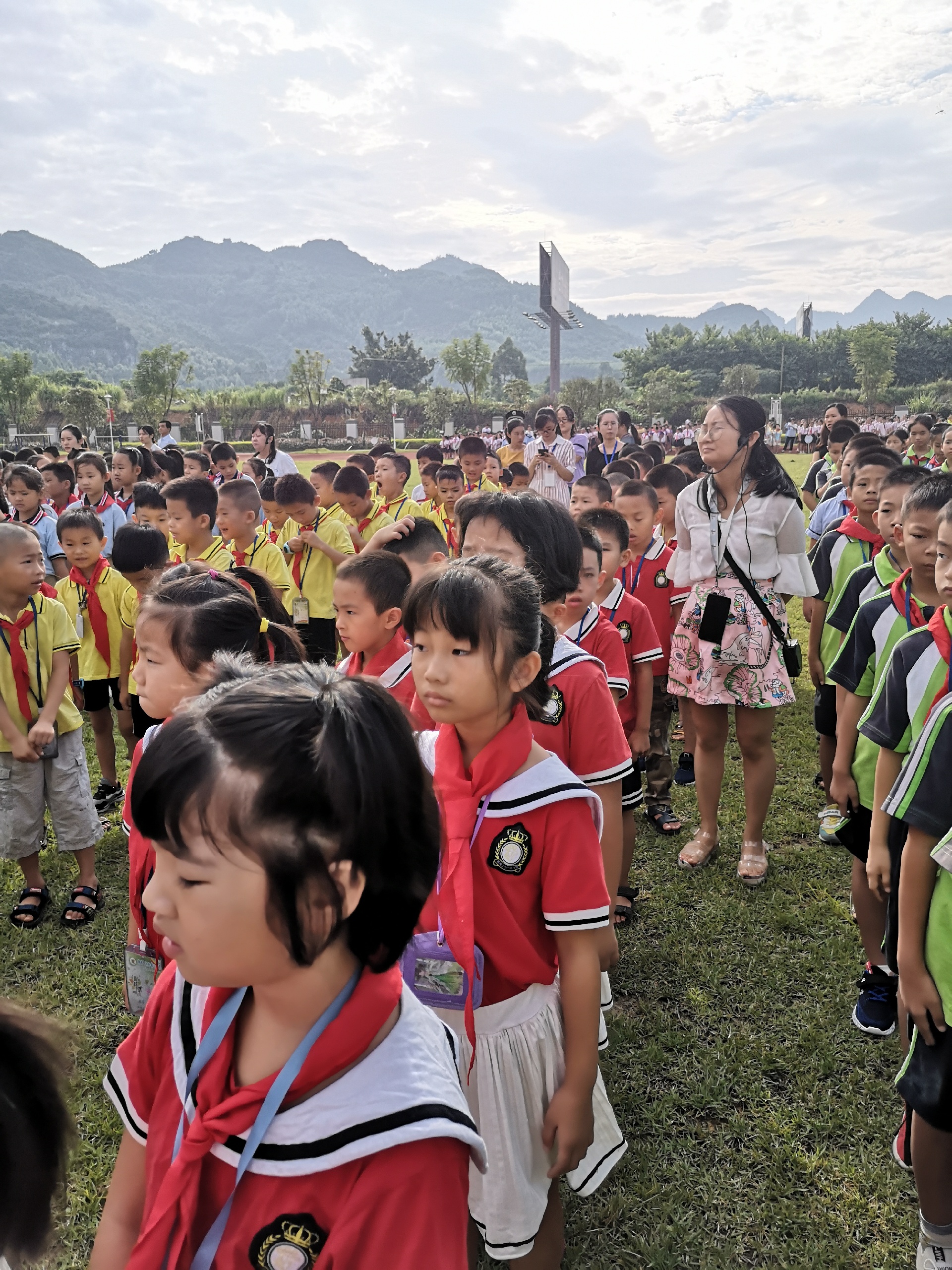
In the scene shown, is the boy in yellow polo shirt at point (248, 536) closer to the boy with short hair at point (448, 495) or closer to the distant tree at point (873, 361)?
the boy with short hair at point (448, 495)

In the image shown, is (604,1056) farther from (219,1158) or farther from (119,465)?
(119,465)

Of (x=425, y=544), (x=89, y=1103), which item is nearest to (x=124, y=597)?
(x=425, y=544)

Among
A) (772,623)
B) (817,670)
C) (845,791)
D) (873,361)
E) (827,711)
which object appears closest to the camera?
(845,791)

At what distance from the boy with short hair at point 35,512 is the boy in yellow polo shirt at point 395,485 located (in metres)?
2.41

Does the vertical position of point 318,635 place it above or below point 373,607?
below

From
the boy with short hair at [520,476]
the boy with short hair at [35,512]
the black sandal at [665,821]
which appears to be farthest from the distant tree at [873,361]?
the black sandal at [665,821]

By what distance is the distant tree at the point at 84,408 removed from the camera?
140 feet

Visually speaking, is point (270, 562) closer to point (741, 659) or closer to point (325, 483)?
point (325, 483)

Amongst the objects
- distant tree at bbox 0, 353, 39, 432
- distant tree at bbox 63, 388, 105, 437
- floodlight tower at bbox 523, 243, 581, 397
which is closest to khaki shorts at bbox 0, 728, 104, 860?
distant tree at bbox 63, 388, 105, 437

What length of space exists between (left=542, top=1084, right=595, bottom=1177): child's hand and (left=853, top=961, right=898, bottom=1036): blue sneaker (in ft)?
5.20

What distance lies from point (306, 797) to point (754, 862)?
10.5 feet

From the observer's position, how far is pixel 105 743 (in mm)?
4641

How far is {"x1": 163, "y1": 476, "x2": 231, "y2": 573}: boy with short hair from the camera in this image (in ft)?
14.0

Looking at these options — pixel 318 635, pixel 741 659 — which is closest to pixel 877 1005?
pixel 741 659
